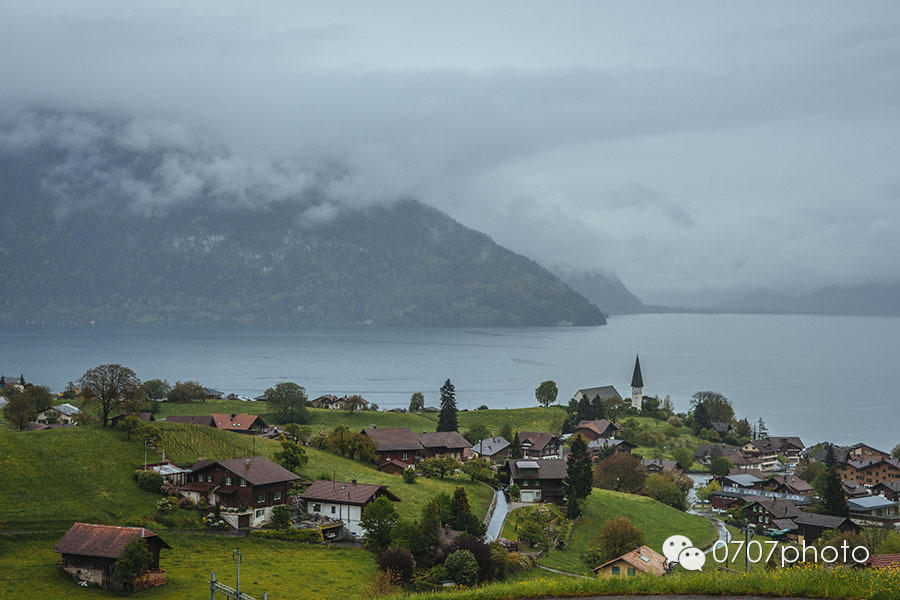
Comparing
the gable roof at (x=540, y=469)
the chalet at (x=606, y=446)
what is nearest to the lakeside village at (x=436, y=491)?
the gable roof at (x=540, y=469)

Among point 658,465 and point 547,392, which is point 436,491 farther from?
point 547,392

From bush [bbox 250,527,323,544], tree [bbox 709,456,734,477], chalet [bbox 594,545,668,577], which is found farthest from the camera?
tree [bbox 709,456,734,477]

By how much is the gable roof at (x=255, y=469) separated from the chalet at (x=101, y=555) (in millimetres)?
10804

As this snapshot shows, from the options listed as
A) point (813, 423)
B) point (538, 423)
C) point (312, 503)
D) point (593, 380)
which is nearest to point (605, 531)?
point (312, 503)

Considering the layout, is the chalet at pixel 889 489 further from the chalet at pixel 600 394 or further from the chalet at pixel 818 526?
the chalet at pixel 600 394

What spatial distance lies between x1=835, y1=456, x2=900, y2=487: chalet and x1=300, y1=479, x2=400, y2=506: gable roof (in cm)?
6393

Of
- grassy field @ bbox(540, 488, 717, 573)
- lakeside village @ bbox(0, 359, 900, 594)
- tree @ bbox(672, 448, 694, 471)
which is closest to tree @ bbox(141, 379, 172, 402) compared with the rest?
lakeside village @ bbox(0, 359, 900, 594)

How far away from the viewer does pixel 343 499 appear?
4447 centimetres

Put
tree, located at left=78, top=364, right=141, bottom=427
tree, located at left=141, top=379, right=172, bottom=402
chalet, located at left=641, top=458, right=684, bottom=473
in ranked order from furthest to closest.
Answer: tree, located at left=141, top=379, right=172, bottom=402 → chalet, located at left=641, top=458, right=684, bottom=473 → tree, located at left=78, top=364, right=141, bottom=427

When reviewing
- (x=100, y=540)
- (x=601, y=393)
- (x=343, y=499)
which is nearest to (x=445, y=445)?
(x=343, y=499)

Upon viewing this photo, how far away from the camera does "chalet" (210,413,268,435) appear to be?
77.7 m

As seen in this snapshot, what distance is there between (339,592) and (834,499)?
45.4 m

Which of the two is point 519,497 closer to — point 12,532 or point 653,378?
point 12,532

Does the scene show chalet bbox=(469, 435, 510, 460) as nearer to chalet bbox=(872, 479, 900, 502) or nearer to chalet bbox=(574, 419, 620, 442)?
chalet bbox=(574, 419, 620, 442)
